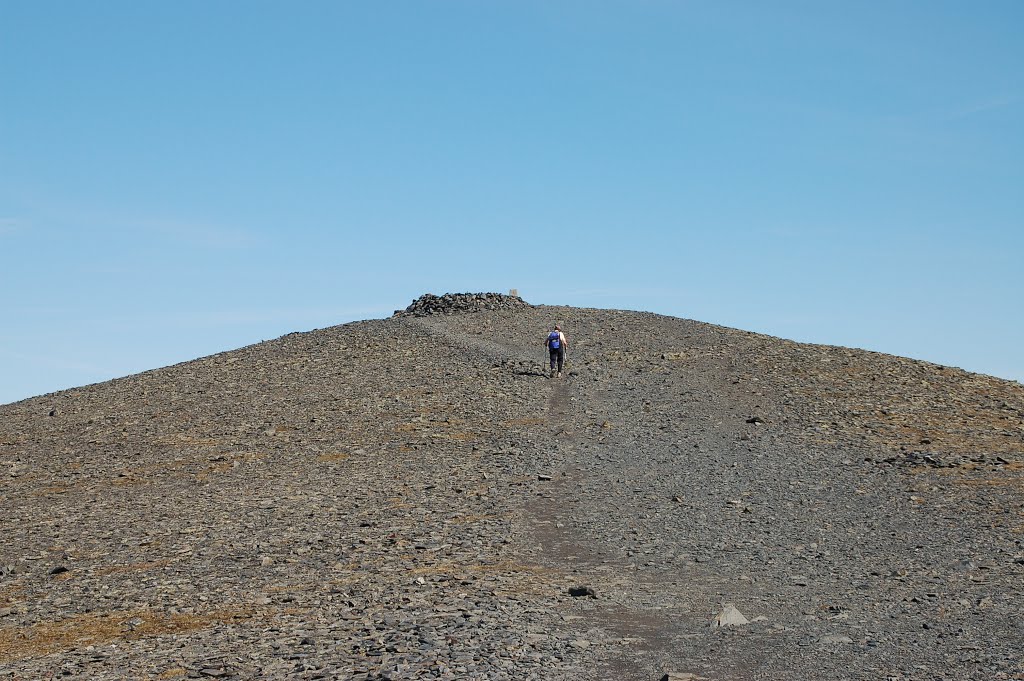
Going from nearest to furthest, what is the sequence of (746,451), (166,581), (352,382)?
1. (166,581)
2. (746,451)
3. (352,382)

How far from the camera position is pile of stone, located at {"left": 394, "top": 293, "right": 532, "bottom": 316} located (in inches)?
2147

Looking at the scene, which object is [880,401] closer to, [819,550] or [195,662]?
[819,550]

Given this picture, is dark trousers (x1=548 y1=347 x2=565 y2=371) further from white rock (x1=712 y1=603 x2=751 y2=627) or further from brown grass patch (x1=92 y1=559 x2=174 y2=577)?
white rock (x1=712 y1=603 x2=751 y2=627)

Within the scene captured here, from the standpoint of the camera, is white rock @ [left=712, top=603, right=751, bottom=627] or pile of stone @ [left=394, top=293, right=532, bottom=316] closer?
white rock @ [left=712, top=603, right=751, bottom=627]

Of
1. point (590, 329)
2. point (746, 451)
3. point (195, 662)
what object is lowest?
point (195, 662)

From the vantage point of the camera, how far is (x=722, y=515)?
19.6 meters

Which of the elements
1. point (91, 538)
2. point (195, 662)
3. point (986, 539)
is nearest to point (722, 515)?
point (986, 539)

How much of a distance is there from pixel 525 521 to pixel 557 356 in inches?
699

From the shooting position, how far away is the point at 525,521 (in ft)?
63.8

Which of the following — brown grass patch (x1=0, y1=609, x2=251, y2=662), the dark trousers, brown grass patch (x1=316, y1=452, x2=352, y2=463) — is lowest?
brown grass patch (x1=0, y1=609, x2=251, y2=662)

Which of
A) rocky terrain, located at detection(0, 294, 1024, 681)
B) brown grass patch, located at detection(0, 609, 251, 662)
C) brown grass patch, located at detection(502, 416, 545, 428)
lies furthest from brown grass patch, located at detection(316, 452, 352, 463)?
brown grass patch, located at detection(0, 609, 251, 662)

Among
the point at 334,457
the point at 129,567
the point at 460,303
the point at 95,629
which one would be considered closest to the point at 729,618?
the point at 95,629

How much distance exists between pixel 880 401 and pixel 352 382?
18061 millimetres

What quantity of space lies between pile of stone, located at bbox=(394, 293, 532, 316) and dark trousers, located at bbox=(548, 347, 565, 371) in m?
17.4
